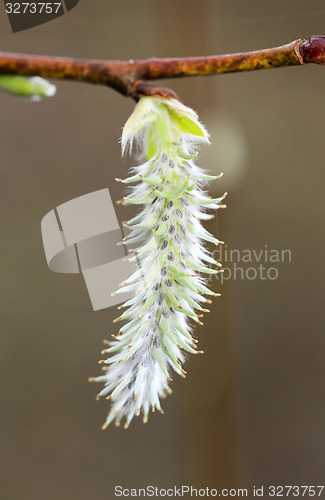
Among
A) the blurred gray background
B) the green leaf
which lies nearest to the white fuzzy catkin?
the green leaf

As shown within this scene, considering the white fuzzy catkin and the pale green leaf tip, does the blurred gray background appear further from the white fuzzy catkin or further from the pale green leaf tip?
the pale green leaf tip

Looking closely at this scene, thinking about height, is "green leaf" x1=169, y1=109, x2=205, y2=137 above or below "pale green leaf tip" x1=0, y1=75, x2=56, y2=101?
above

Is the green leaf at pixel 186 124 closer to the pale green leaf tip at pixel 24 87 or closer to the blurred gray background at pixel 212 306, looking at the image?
the pale green leaf tip at pixel 24 87

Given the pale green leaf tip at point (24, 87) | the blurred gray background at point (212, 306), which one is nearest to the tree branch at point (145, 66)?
the pale green leaf tip at point (24, 87)

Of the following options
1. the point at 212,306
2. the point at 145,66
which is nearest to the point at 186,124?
the point at 145,66

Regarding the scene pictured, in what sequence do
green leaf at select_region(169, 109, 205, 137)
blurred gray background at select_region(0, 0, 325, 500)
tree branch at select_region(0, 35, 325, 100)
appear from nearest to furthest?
tree branch at select_region(0, 35, 325, 100), green leaf at select_region(169, 109, 205, 137), blurred gray background at select_region(0, 0, 325, 500)

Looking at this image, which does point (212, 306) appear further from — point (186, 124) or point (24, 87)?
point (24, 87)

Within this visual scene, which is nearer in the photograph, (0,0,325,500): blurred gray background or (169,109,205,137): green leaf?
(169,109,205,137): green leaf

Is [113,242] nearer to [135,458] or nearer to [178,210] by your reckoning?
[178,210]
